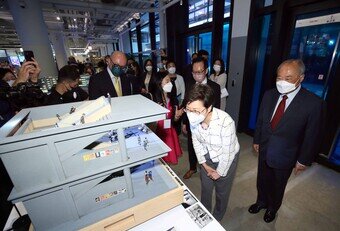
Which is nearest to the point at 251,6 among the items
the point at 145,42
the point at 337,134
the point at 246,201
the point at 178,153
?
the point at 337,134

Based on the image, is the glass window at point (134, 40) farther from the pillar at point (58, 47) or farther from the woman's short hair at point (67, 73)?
the woman's short hair at point (67, 73)

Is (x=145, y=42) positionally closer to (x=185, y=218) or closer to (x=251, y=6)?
(x=251, y=6)

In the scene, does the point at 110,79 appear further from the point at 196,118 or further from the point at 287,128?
the point at 287,128

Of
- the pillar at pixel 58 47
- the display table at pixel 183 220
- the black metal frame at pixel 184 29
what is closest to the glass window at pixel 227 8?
the black metal frame at pixel 184 29

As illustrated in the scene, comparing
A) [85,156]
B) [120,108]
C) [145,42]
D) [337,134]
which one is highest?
[145,42]

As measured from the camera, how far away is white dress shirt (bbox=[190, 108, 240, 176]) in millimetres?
1301

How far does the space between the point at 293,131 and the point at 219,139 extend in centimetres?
72

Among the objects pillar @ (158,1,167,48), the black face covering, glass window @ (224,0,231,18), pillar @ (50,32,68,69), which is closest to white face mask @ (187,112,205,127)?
the black face covering

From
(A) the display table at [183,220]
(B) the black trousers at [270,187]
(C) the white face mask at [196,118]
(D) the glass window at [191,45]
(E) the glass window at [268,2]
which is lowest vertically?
(B) the black trousers at [270,187]

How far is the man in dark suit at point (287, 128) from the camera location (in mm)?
1427

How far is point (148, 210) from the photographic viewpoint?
38.9 inches

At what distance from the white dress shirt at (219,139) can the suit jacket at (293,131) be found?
464 mm

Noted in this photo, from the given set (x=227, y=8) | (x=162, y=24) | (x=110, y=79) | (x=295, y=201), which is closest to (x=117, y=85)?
(x=110, y=79)

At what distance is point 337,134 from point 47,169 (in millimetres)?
3495
